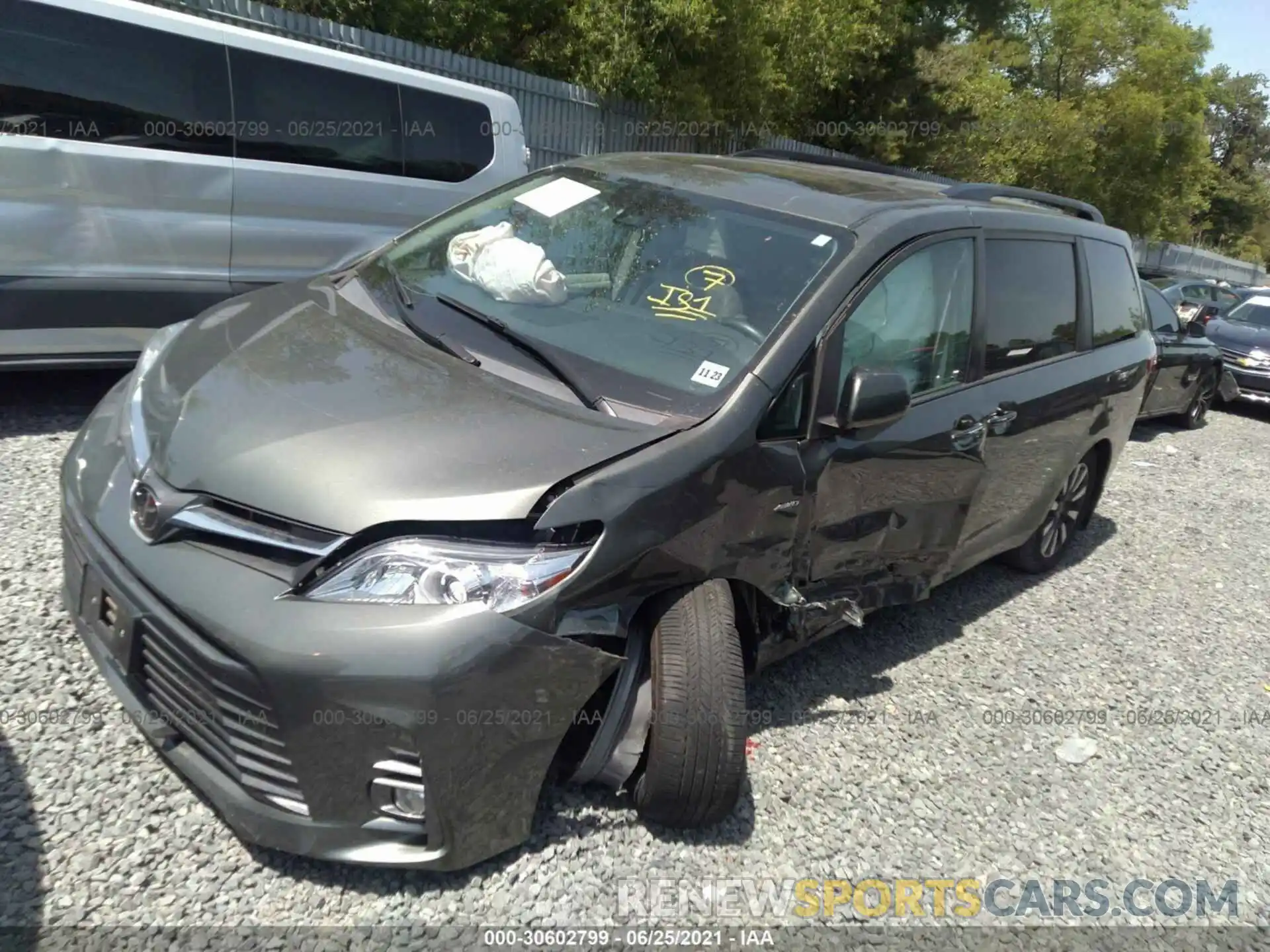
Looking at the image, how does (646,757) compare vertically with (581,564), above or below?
below

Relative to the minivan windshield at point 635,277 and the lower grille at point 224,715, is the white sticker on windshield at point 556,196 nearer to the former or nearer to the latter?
the minivan windshield at point 635,277

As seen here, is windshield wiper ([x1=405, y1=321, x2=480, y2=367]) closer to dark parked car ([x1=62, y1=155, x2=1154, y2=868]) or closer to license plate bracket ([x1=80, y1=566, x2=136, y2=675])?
dark parked car ([x1=62, y1=155, x2=1154, y2=868])

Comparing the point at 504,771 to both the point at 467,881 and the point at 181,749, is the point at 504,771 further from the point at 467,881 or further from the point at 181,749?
the point at 181,749

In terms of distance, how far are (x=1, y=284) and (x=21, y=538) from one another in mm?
1409

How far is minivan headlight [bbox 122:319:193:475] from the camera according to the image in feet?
8.71

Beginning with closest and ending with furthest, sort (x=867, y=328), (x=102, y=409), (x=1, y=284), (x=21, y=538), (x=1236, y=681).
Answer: (x=102, y=409)
(x=867, y=328)
(x=21, y=538)
(x=1, y=284)
(x=1236, y=681)

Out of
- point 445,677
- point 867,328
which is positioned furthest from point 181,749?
point 867,328

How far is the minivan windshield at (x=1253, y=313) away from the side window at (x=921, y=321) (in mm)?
12050

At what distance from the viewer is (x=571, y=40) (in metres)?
11.0

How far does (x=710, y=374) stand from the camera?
295cm

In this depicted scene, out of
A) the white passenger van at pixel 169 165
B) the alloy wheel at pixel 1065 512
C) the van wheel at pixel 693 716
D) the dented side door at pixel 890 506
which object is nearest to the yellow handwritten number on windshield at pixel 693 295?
the dented side door at pixel 890 506

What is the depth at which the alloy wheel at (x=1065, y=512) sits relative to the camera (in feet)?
17.5

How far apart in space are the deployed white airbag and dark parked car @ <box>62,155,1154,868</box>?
0.01 meters

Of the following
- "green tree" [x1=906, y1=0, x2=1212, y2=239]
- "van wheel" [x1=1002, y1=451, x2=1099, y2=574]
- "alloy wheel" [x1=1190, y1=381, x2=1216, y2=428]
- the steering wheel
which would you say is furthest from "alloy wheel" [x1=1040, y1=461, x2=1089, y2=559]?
"green tree" [x1=906, y1=0, x2=1212, y2=239]
